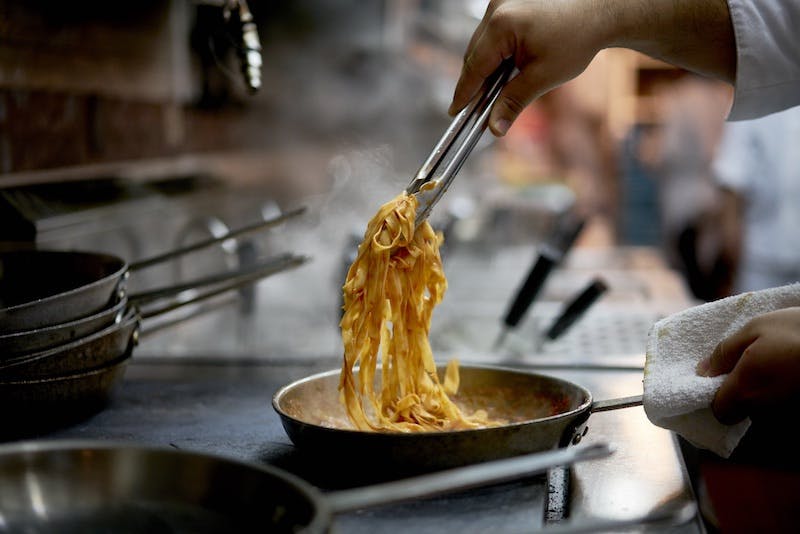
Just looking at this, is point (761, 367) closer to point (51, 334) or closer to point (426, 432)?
point (426, 432)

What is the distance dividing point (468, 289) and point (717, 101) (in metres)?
3.32

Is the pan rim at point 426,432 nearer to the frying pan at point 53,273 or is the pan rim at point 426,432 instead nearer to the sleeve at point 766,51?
the frying pan at point 53,273

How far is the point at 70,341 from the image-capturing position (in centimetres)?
140

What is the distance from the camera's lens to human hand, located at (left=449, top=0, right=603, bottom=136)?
1518mm

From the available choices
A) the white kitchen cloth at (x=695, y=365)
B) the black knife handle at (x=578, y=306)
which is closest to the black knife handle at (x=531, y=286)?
the black knife handle at (x=578, y=306)

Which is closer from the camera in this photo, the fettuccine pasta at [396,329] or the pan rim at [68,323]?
the pan rim at [68,323]

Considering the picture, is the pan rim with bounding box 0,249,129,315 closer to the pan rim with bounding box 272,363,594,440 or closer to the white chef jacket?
the pan rim with bounding box 272,363,594,440

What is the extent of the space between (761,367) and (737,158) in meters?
3.79

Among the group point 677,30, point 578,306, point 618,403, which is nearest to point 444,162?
point 618,403

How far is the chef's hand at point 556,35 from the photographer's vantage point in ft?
5.00

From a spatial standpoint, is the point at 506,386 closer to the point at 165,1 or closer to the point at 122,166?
the point at 122,166

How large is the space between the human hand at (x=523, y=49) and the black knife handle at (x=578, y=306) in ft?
2.37

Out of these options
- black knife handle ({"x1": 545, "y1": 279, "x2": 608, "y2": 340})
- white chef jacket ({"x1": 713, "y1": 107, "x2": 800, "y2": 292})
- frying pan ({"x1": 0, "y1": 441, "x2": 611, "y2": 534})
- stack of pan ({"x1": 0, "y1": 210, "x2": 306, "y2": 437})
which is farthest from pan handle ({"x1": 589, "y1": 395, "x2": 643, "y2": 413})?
white chef jacket ({"x1": 713, "y1": 107, "x2": 800, "y2": 292})

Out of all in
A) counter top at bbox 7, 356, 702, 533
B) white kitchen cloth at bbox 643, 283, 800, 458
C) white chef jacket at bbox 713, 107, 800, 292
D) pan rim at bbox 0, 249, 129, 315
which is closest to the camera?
counter top at bbox 7, 356, 702, 533
